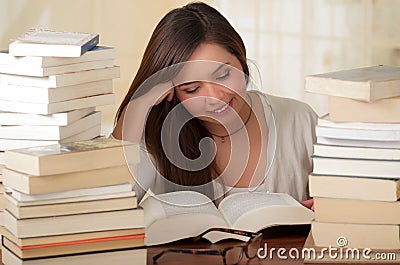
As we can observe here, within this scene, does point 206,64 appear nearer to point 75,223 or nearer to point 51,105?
point 51,105

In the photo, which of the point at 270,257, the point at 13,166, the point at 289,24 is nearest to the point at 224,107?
the point at 270,257

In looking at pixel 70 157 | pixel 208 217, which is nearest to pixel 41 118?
pixel 70 157

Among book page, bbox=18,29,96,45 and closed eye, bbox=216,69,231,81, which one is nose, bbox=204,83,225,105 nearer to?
closed eye, bbox=216,69,231,81

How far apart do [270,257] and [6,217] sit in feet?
1.90

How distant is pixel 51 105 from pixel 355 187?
0.73 metres

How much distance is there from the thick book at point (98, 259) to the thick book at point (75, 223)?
0.05m

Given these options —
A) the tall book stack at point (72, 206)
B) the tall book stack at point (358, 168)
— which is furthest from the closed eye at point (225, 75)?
the tall book stack at point (72, 206)

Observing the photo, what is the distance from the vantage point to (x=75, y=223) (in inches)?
68.6

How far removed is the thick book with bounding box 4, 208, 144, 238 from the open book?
19 cm

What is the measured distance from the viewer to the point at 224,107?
2459 mm

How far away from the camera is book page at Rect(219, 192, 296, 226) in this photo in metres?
2.02

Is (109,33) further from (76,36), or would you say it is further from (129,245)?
(129,245)

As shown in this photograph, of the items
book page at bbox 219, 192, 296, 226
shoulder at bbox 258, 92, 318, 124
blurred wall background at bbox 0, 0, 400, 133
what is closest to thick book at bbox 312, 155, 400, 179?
book page at bbox 219, 192, 296, 226

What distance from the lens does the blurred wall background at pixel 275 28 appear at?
365 centimetres
